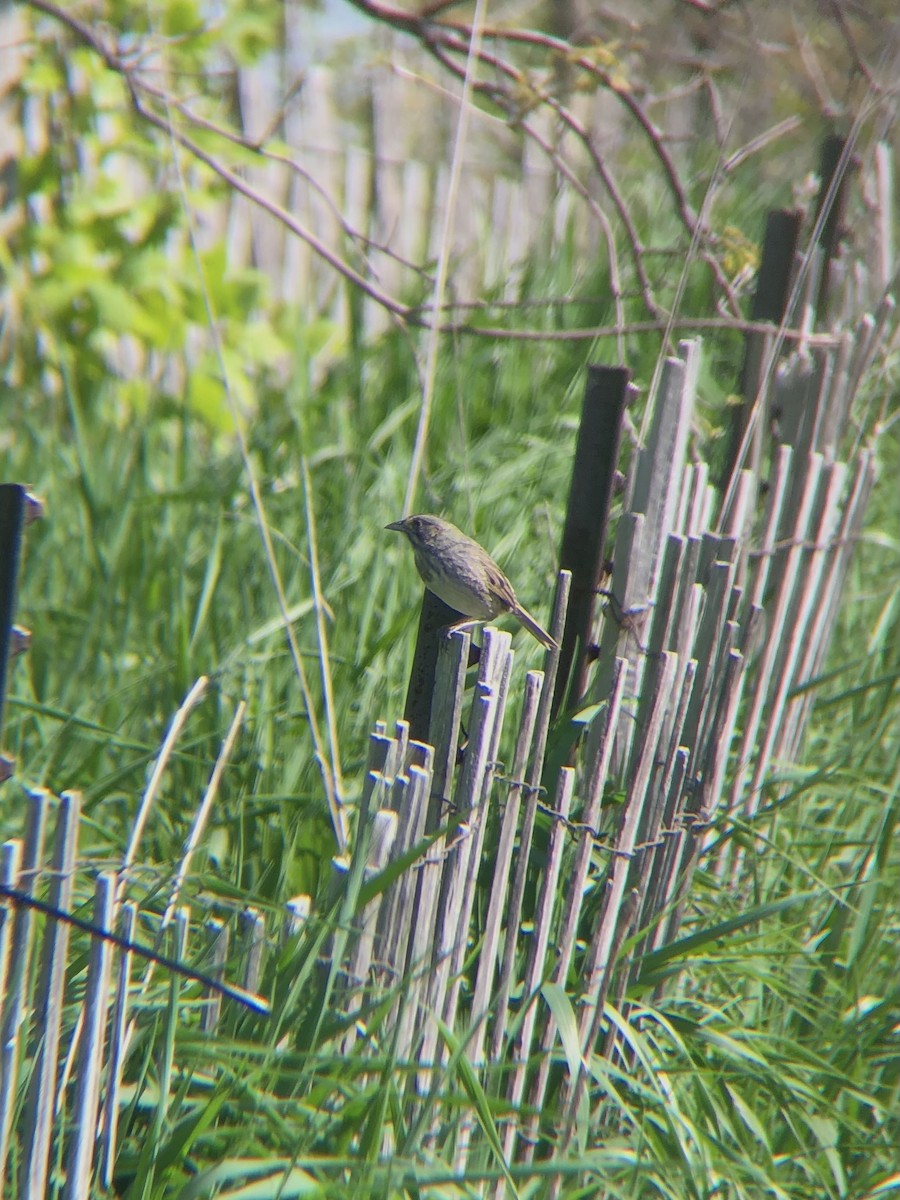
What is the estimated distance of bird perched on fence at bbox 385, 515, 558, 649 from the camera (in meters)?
2.51

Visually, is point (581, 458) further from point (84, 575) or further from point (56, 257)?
point (56, 257)

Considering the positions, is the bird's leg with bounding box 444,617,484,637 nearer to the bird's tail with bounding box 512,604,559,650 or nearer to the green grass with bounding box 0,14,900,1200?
the bird's tail with bounding box 512,604,559,650

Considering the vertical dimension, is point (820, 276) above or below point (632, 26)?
below

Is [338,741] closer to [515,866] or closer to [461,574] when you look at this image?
[461,574]

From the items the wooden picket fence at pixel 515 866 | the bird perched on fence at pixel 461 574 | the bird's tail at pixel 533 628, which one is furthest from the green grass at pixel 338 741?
the bird's tail at pixel 533 628

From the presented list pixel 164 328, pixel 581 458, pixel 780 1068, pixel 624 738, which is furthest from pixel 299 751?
pixel 164 328

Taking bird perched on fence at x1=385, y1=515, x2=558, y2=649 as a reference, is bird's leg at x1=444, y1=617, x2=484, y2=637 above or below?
below

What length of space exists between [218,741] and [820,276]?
7.23 ft

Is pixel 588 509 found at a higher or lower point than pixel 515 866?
higher

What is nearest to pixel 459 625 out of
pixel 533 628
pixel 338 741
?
pixel 533 628

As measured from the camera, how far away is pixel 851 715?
11.6 feet

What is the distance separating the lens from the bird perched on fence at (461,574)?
8.22 feet

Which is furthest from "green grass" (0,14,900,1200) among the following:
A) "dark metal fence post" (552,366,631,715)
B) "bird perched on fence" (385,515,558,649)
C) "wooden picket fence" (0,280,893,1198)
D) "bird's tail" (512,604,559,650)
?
"dark metal fence post" (552,366,631,715)

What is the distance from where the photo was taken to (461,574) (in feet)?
8.23
